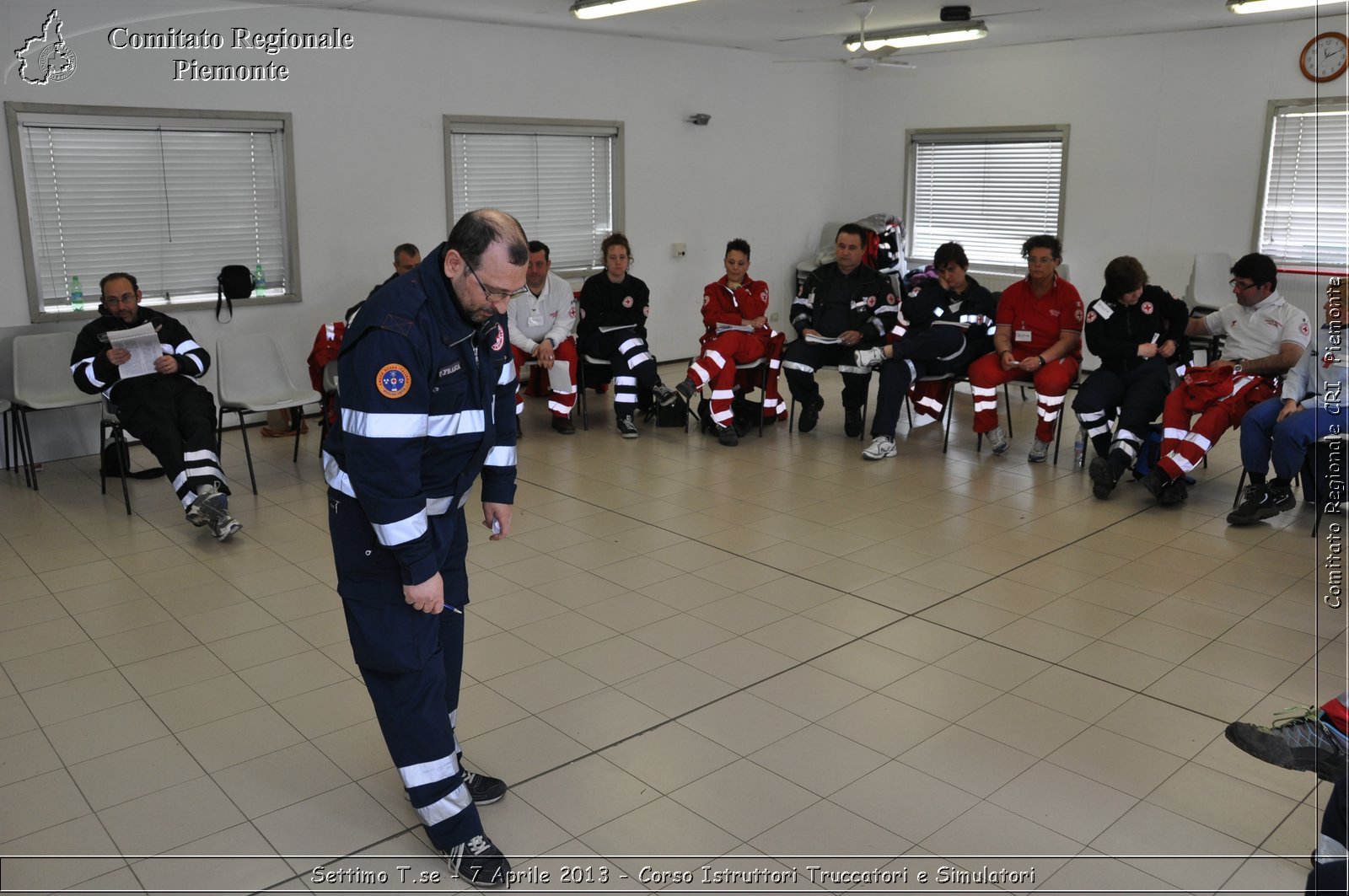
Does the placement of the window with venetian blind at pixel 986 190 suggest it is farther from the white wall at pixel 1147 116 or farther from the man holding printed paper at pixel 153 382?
the man holding printed paper at pixel 153 382

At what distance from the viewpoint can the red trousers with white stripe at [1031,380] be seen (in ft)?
21.0

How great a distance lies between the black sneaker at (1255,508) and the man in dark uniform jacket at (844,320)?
241 cm

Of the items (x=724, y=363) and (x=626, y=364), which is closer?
(x=724, y=363)

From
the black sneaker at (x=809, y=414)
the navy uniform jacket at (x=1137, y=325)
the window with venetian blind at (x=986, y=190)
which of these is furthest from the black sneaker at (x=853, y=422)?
the window with venetian blind at (x=986, y=190)

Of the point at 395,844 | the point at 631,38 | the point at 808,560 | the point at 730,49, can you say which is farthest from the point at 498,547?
the point at 730,49

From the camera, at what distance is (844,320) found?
7082 mm

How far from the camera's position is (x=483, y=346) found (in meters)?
2.56

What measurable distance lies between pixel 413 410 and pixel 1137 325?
16.1 feet

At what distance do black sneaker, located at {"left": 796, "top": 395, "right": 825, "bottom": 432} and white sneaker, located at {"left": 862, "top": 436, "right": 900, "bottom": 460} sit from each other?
2.40ft

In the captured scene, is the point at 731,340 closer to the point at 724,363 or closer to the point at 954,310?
the point at 724,363

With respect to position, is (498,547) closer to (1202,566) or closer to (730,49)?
(1202,566)

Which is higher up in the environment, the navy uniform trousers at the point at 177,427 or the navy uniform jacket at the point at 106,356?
the navy uniform jacket at the point at 106,356

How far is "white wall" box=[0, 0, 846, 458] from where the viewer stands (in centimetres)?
644

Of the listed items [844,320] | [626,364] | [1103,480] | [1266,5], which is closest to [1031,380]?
[1103,480]
